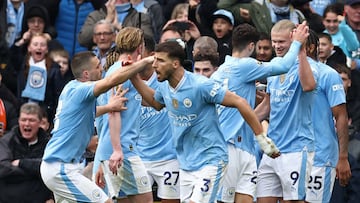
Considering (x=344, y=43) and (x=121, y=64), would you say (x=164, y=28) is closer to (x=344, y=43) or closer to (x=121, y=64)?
(x=344, y=43)

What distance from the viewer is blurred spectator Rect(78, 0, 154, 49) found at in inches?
772

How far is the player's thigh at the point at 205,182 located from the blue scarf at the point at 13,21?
7.49 meters

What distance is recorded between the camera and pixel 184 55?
1384cm

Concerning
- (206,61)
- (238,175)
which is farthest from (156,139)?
(238,175)

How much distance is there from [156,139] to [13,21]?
18.7 ft

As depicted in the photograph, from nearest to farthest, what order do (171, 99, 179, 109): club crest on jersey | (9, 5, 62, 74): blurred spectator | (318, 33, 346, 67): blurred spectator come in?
(171, 99, 179, 109): club crest on jersey → (318, 33, 346, 67): blurred spectator → (9, 5, 62, 74): blurred spectator

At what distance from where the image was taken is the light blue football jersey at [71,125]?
14172mm

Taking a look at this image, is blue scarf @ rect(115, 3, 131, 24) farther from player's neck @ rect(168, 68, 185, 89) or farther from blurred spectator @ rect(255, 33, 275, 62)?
player's neck @ rect(168, 68, 185, 89)

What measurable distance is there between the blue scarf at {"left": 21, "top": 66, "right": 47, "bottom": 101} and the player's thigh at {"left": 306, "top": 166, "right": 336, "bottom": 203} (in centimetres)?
555

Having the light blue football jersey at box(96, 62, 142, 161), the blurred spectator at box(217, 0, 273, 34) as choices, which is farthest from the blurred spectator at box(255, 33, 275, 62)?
the light blue football jersey at box(96, 62, 142, 161)

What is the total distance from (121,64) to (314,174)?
2763 millimetres

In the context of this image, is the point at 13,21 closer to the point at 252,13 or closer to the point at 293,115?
the point at 252,13

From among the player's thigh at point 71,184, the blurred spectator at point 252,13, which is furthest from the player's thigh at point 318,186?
the blurred spectator at point 252,13

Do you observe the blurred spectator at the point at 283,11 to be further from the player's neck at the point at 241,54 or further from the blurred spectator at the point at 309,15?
the player's neck at the point at 241,54
